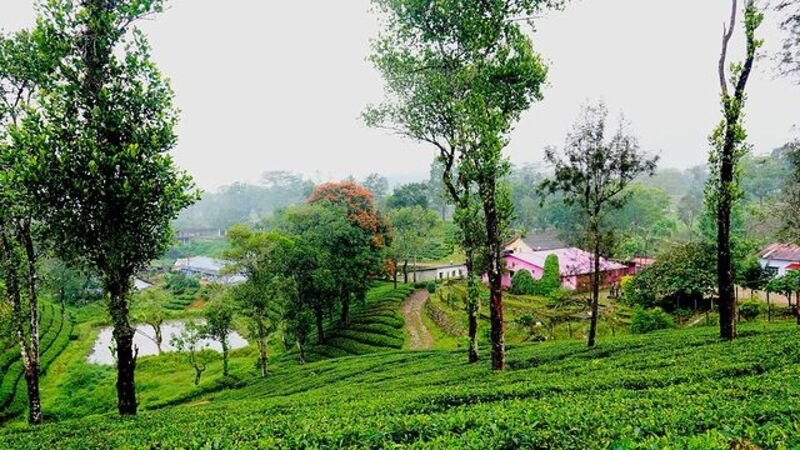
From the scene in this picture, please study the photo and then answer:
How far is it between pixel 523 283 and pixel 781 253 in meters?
24.6

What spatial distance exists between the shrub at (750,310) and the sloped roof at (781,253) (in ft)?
64.5

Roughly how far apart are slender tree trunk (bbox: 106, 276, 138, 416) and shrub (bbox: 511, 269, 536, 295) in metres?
37.7

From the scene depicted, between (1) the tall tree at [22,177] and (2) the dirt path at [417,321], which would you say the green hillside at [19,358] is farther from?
(2) the dirt path at [417,321]

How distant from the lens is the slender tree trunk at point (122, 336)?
11.9m

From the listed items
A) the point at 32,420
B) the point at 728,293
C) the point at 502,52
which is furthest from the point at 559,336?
the point at 32,420

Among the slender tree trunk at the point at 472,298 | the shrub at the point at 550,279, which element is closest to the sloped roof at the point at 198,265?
the shrub at the point at 550,279

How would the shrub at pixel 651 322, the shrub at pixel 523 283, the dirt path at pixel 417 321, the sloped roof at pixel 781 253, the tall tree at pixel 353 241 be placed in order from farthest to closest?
the shrub at pixel 523 283, the sloped roof at pixel 781 253, the tall tree at pixel 353 241, the dirt path at pixel 417 321, the shrub at pixel 651 322

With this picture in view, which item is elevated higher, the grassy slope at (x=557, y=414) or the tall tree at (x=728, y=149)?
the tall tree at (x=728, y=149)

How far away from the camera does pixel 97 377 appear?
31750mm

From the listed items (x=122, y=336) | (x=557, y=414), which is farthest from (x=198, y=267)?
(x=557, y=414)

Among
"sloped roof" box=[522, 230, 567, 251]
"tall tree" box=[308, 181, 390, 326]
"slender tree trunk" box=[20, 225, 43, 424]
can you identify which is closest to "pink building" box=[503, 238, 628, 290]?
"tall tree" box=[308, 181, 390, 326]

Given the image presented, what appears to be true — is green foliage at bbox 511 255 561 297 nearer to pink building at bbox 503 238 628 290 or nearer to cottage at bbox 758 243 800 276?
pink building at bbox 503 238 628 290

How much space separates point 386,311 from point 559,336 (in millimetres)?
16521

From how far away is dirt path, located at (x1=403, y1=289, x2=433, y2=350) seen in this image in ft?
110
